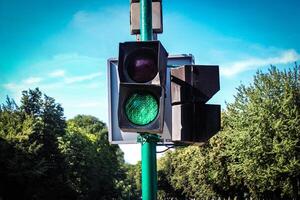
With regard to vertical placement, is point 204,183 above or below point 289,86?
below

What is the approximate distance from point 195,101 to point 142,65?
581 millimetres

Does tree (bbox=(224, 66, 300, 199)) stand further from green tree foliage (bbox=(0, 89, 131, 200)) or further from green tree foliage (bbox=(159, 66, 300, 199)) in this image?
green tree foliage (bbox=(0, 89, 131, 200))

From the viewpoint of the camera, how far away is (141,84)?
324 cm

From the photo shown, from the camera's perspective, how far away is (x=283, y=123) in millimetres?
29859

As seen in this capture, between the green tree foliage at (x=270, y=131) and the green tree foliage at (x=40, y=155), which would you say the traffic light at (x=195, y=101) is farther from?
the green tree foliage at (x=40, y=155)

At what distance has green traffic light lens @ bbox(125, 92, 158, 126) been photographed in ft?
10.6

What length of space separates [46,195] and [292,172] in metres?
27.5

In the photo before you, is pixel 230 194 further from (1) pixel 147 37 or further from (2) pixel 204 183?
(1) pixel 147 37

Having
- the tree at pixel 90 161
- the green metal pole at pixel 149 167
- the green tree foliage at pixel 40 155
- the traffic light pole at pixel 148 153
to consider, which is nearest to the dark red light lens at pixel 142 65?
the traffic light pole at pixel 148 153

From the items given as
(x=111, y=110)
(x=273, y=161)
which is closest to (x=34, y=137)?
(x=273, y=161)

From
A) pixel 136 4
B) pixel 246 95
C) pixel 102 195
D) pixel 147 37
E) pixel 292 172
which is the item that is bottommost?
pixel 102 195

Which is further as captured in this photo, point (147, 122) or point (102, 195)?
point (102, 195)

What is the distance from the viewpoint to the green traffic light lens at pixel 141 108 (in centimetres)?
324

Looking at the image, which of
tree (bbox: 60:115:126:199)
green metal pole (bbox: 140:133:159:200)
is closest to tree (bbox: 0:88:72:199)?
tree (bbox: 60:115:126:199)
